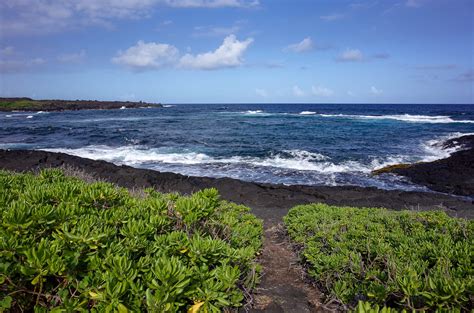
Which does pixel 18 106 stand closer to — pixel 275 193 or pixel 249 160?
pixel 249 160

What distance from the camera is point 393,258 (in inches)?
141

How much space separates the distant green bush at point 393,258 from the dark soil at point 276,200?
1.09ft

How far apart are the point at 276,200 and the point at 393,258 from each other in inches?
293

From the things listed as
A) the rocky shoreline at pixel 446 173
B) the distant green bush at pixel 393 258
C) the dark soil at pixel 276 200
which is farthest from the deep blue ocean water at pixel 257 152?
the distant green bush at pixel 393 258

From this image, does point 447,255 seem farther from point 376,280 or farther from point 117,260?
point 117,260

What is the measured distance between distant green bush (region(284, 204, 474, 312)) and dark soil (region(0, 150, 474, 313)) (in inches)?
13.1

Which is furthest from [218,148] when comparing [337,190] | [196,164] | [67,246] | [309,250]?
[67,246]

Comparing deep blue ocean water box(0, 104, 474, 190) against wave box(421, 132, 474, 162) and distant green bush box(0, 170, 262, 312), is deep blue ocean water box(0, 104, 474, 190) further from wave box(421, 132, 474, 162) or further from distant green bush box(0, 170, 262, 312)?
distant green bush box(0, 170, 262, 312)

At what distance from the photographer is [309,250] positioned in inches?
177

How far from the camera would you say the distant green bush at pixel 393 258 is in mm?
2742

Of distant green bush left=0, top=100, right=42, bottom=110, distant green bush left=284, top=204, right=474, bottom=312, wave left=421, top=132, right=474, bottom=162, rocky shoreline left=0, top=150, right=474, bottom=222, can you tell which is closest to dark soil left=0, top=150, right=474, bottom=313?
rocky shoreline left=0, top=150, right=474, bottom=222

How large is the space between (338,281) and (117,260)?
2.58 meters

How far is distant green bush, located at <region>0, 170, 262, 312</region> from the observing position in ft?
7.25

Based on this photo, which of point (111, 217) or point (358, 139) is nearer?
point (111, 217)
